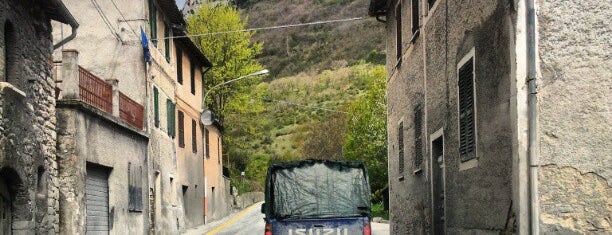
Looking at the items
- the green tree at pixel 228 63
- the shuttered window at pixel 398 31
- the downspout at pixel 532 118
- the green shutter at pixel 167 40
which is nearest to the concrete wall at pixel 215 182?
the green tree at pixel 228 63

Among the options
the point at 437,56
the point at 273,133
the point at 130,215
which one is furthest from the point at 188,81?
the point at 273,133

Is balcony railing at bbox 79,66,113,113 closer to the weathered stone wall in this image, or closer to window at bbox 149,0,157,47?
window at bbox 149,0,157,47

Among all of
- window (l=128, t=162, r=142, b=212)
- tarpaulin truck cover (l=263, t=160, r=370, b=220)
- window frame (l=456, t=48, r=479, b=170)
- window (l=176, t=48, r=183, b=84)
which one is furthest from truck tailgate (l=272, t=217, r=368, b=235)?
window (l=176, t=48, r=183, b=84)

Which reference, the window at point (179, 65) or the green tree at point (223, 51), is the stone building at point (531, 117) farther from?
the green tree at point (223, 51)

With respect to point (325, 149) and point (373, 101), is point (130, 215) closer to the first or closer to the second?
point (373, 101)

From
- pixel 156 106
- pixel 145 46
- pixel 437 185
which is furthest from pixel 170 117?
pixel 437 185

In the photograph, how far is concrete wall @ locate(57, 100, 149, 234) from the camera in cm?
1585

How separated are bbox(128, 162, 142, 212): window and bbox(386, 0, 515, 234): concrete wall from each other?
25.0ft

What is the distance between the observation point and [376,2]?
2030 cm

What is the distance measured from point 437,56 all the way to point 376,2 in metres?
7.43

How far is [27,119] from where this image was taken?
1323 cm

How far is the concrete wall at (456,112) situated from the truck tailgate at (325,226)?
62.5 inches

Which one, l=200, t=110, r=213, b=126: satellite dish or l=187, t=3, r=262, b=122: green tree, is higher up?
l=187, t=3, r=262, b=122: green tree

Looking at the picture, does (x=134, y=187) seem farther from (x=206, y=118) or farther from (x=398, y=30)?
(x=206, y=118)
